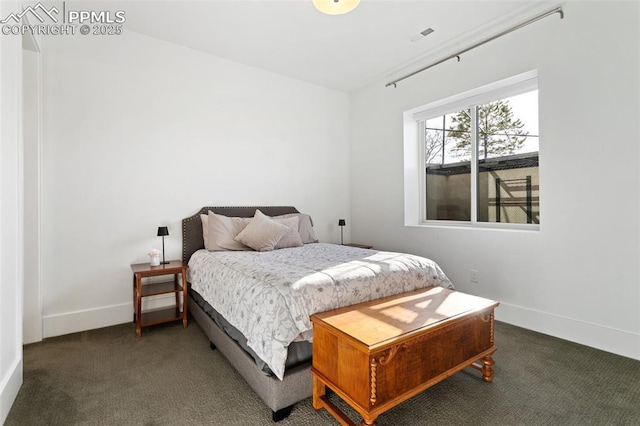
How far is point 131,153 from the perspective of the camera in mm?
3070

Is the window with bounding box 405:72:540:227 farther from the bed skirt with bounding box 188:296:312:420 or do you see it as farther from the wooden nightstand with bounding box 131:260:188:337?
the wooden nightstand with bounding box 131:260:188:337

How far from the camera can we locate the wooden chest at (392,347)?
1405 millimetres

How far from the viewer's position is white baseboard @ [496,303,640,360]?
7.44 ft

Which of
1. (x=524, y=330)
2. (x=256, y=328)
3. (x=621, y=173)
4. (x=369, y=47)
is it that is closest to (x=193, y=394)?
(x=256, y=328)

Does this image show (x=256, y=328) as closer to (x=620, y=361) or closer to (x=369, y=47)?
(x=620, y=361)

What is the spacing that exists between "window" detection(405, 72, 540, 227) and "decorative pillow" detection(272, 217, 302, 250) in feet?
5.69

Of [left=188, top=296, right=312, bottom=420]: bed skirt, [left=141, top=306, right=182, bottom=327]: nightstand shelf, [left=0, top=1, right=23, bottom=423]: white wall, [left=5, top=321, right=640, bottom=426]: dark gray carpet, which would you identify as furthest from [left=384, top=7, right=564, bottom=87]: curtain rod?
[left=141, top=306, right=182, bottom=327]: nightstand shelf

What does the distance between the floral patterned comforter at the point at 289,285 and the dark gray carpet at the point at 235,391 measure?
0.38 m

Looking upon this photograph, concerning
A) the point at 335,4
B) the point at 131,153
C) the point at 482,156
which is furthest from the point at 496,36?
the point at 131,153

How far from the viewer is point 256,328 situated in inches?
67.9

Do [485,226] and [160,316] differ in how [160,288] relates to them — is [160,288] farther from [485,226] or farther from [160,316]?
[485,226]

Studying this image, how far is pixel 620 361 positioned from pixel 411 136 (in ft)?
9.57

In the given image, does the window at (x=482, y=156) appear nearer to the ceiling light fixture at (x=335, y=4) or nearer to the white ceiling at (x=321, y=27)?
the white ceiling at (x=321, y=27)

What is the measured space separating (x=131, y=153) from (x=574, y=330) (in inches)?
168
